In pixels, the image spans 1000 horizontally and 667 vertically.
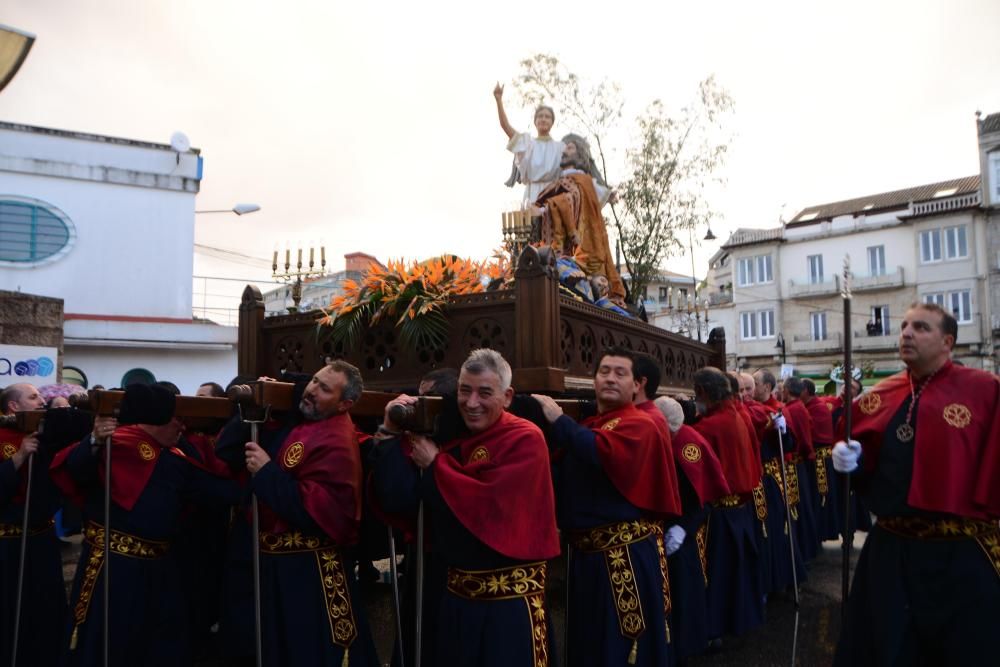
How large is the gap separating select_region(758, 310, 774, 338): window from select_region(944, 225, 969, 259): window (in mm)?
10624

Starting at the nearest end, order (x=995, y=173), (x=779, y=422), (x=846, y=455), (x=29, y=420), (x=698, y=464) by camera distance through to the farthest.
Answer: (x=846, y=455)
(x=29, y=420)
(x=698, y=464)
(x=779, y=422)
(x=995, y=173)

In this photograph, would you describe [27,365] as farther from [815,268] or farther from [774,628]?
[815,268]

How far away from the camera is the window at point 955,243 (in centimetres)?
4334

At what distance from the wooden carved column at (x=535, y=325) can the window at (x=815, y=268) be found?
1857 inches

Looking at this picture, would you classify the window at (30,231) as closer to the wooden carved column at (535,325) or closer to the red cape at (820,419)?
the red cape at (820,419)

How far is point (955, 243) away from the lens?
43.8 metres

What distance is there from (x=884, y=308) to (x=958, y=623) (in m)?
47.5

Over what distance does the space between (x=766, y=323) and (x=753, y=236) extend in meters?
5.94

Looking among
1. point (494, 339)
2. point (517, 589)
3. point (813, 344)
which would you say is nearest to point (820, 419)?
point (494, 339)

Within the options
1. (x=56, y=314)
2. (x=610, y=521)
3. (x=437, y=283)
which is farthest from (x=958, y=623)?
(x=56, y=314)

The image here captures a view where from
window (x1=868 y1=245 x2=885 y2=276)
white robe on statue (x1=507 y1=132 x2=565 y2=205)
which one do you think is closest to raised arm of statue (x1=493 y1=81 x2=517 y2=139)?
white robe on statue (x1=507 y1=132 x2=565 y2=205)

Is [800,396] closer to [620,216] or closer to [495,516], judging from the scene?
[495,516]

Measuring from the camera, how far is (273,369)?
7238 mm

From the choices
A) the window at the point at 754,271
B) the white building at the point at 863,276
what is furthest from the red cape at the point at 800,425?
the window at the point at 754,271
